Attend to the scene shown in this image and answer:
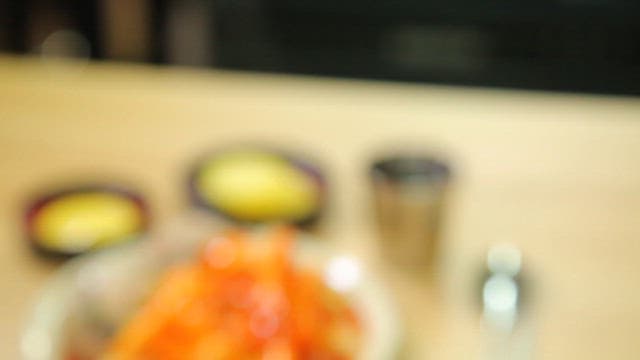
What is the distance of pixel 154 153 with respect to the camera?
99 cm

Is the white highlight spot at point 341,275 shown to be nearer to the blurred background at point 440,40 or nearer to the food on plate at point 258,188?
the food on plate at point 258,188

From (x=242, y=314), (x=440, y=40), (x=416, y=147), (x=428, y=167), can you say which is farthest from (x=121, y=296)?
(x=440, y=40)

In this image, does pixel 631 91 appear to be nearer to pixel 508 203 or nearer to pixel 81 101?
pixel 508 203

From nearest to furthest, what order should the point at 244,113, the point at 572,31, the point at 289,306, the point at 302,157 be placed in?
the point at 289,306, the point at 302,157, the point at 244,113, the point at 572,31

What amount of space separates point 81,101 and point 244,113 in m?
0.18

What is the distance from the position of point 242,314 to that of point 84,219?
22 cm

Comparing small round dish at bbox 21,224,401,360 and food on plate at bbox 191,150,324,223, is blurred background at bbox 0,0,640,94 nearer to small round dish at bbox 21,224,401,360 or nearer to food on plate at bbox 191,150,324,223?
food on plate at bbox 191,150,324,223

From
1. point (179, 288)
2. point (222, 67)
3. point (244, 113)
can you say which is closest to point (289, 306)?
point (179, 288)

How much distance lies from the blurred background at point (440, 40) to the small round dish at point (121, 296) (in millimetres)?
942

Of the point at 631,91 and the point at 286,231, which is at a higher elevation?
the point at 286,231

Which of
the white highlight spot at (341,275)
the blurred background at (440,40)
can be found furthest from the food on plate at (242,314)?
the blurred background at (440,40)

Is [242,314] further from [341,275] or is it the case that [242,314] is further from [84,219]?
[84,219]

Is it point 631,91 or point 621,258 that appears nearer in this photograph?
point 621,258

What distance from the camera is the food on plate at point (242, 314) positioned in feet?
2.15
